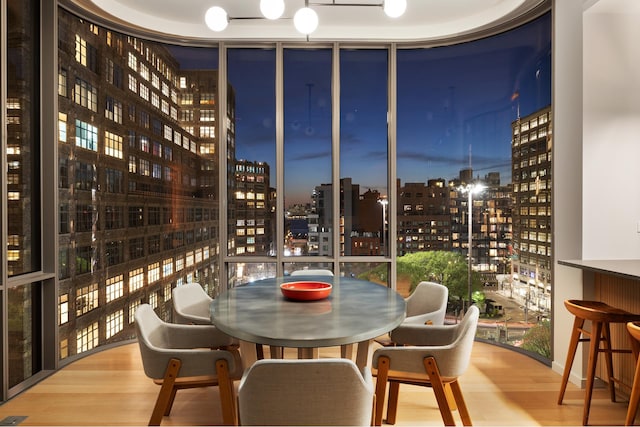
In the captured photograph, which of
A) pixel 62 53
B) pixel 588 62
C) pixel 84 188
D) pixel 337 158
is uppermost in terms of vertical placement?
pixel 62 53

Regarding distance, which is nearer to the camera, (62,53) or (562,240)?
(562,240)

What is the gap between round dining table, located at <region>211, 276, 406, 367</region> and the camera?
1860mm

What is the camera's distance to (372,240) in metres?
4.56

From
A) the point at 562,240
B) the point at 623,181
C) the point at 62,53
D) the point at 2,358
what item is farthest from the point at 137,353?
the point at 623,181

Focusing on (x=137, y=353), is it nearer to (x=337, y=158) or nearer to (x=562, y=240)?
(x=337, y=158)

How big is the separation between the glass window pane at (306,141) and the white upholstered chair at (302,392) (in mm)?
2998

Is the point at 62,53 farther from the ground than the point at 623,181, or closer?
farther from the ground

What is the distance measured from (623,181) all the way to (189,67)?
4111 millimetres

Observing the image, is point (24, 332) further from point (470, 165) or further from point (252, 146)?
point (470, 165)

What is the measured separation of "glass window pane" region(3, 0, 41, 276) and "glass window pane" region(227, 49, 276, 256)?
172cm

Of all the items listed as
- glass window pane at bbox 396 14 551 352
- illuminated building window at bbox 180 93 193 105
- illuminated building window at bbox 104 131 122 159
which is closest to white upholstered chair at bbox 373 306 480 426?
glass window pane at bbox 396 14 551 352

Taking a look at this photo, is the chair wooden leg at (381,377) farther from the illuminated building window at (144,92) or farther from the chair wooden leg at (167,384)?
the illuminated building window at (144,92)

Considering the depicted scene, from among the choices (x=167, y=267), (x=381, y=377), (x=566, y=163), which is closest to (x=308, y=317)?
(x=381, y=377)

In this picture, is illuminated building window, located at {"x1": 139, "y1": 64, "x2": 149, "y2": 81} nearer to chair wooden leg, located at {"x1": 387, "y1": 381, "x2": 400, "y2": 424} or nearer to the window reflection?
the window reflection
